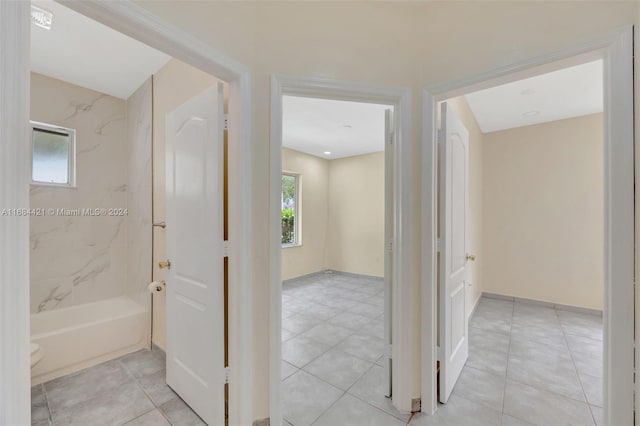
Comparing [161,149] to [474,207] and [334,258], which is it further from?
[334,258]

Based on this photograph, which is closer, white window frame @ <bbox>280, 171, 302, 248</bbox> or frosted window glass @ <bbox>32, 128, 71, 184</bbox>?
frosted window glass @ <bbox>32, 128, 71, 184</bbox>

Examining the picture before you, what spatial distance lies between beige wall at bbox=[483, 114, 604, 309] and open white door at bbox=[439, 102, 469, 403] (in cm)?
231

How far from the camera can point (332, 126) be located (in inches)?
144

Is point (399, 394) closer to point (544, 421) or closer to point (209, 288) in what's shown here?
point (544, 421)

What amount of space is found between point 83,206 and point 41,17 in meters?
1.78

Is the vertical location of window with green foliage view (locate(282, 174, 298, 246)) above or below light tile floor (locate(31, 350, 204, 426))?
above

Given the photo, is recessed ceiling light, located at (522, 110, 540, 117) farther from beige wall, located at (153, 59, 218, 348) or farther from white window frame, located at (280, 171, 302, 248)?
beige wall, located at (153, 59, 218, 348)

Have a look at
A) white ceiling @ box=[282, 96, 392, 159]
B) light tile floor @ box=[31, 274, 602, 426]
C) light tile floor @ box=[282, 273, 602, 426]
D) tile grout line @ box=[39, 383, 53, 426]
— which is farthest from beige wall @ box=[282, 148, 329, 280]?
tile grout line @ box=[39, 383, 53, 426]

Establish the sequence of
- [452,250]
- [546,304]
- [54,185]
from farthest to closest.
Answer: [546,304]
[54,185]
[452,250]

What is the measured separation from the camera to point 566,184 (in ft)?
11.6

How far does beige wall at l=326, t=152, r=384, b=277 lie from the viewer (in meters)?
5.21

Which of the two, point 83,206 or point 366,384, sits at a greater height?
point 83,206

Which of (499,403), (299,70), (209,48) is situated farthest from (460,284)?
(209,48)

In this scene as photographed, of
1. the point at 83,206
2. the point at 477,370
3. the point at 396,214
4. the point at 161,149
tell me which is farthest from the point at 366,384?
the point at 83,206
